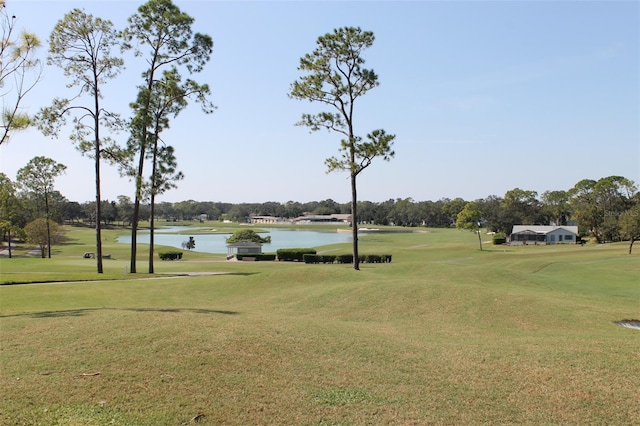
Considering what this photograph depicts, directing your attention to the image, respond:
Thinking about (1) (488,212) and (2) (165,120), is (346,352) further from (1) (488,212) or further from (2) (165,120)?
(1) (488,212)

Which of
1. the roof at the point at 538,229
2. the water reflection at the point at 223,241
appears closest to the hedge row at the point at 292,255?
the water reflection at the point at 223,241

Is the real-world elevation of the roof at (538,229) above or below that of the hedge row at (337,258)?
above

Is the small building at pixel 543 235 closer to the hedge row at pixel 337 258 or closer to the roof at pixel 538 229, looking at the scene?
the roof at pixel 538 229

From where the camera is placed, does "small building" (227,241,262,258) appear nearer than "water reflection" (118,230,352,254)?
Yes

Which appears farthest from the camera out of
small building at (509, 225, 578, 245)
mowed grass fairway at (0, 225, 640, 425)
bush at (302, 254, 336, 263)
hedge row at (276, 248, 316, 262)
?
small building at (509, 225, 578, 245)

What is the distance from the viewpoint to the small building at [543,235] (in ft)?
287

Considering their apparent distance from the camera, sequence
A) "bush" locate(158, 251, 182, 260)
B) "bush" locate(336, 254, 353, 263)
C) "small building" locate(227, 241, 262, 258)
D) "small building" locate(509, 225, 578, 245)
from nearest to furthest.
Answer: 1. "bush" locate(336, 254, 353, 263)
2. "bush" locate(158, 251, 182, 260)
3. "small building" locate(227, 241, 262, 258)
4. "small building" locate(509, 225, 578, 245)

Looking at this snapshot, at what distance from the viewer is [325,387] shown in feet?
24.8

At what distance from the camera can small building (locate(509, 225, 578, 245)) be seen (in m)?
87.4

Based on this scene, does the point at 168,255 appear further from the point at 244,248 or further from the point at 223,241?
the point at 223,241

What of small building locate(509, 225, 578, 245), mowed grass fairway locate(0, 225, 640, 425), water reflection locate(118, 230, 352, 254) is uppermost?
mowed grass fairway locate(0, 225, 640, 425)

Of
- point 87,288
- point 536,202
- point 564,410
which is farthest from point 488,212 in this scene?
point 564,410

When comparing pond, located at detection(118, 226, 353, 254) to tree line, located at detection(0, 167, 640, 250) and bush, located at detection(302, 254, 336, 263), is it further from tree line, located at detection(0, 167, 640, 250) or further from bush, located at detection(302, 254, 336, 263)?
bush, located at detection(302, 254, 336, 263)

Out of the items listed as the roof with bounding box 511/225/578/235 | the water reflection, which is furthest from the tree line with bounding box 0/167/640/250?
the water reflection
